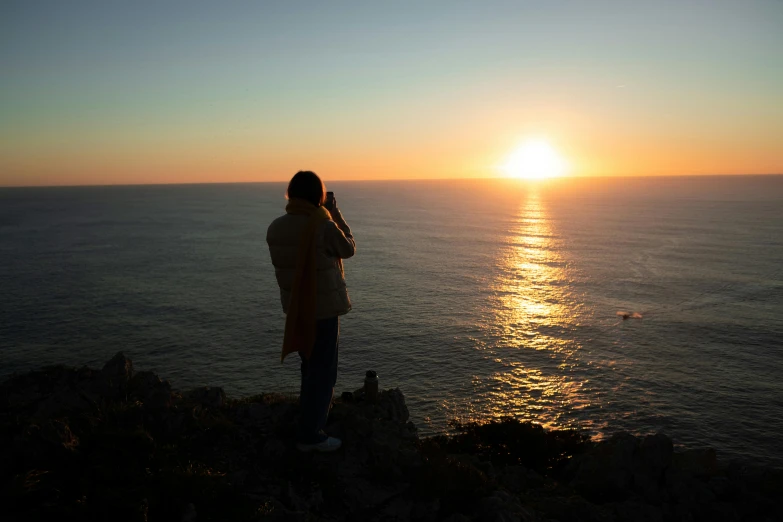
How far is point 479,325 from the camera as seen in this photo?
60.3m

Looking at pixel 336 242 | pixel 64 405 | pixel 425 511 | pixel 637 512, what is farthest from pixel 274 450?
pixel 637 512

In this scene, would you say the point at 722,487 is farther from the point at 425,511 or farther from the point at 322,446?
the point at 322,446

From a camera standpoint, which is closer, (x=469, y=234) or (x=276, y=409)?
(x=276, y=409)

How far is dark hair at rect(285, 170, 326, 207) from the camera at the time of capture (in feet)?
22.5

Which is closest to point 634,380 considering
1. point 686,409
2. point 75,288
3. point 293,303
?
point 686,409

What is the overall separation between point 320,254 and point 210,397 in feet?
20.7

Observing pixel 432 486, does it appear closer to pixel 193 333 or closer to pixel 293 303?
pixel 293 303

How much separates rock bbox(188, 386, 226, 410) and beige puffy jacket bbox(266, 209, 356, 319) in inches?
202

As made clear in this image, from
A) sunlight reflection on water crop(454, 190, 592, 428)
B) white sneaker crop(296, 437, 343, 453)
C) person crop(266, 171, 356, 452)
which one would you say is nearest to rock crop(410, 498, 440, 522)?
white sneaker crop(296, 437, 343, 453)

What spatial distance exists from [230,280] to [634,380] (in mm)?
60457

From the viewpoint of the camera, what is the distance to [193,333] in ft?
180

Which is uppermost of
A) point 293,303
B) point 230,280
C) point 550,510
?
point 293,303

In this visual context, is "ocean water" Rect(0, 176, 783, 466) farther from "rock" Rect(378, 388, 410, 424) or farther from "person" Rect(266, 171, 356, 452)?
"person" Rect(266, 171, 356, 452)

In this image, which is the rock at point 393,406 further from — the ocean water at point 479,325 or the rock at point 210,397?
the ocean water at point 479,325
